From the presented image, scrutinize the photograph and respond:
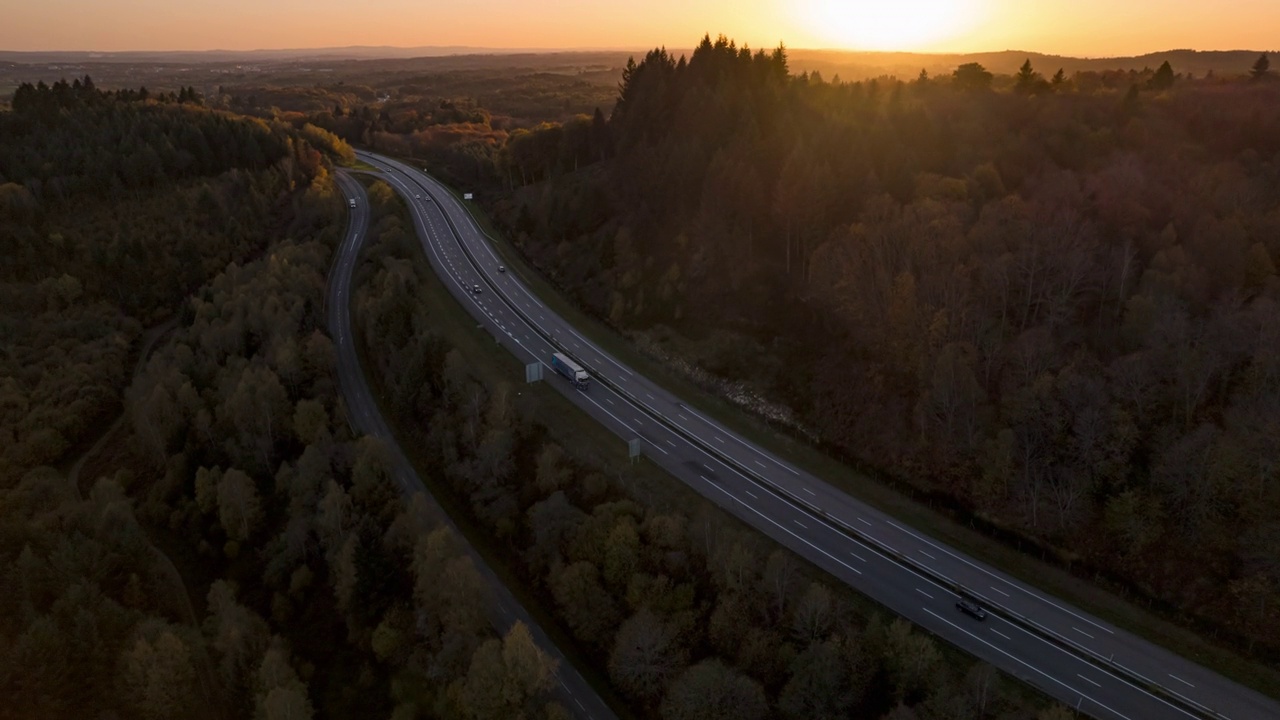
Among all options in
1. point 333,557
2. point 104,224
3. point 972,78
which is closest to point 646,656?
point 333,557

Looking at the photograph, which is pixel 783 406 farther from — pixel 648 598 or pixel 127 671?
pixel 127 671

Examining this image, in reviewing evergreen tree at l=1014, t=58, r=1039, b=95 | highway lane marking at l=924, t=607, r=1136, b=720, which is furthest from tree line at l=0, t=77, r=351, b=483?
evergreen tree at l=1014, t=58, r=1039, b=95

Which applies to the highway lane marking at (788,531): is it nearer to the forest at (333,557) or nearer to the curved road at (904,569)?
the curved road at (904,569)

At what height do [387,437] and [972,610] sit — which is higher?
[972,610]

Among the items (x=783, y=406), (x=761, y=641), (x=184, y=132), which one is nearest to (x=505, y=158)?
(x=184, y=132)

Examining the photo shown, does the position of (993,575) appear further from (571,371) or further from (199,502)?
(199,502)
